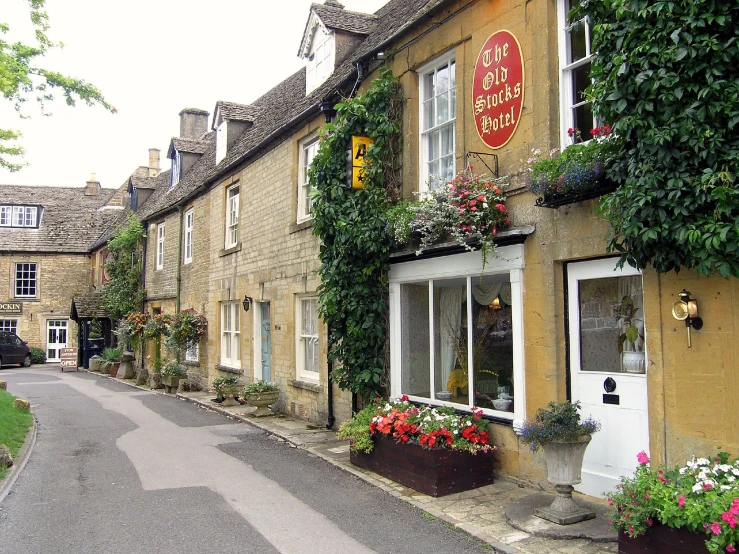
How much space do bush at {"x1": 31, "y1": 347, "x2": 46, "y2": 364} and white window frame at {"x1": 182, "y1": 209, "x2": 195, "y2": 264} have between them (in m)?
18.3

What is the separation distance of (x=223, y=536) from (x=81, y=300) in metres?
25.8

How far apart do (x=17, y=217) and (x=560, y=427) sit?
38.5 metres

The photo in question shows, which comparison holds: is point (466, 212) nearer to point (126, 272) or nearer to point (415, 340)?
point (415, 340)

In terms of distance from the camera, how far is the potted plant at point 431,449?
7.29 m

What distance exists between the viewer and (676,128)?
5.09 metres

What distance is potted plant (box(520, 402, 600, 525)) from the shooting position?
6.00 meters

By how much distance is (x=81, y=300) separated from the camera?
1147 inches

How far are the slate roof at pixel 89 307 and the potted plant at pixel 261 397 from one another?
17324 mm

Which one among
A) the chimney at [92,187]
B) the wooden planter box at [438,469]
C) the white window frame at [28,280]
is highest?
the chimney at [92,187]

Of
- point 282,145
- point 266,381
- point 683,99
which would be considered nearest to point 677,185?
point 683,99

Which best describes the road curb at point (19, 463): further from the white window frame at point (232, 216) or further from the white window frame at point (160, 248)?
the white window frame at point (160, 248)

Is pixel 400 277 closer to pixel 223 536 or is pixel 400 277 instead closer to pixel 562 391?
pixel 562 391

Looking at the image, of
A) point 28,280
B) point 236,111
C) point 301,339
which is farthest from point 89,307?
point 301,339

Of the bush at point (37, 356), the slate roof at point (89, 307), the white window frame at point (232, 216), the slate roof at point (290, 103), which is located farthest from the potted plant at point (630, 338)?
the bush at point (37, 356)
